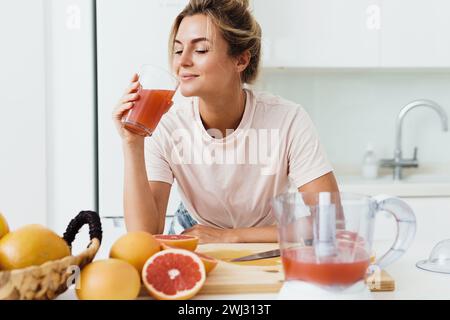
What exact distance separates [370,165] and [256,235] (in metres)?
1.58

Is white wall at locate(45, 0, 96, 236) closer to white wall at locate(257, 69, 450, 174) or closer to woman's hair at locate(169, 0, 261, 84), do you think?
woman's hair at locate(169, 0, 261, 84)

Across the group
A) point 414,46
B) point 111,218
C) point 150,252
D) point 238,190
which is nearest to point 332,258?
point 150,252

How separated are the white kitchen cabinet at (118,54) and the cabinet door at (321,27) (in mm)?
460

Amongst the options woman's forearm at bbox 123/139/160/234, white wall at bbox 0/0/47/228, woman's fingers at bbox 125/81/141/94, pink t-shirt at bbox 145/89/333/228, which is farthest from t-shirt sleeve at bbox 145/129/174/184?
white wall at bbox 0/0/47/228

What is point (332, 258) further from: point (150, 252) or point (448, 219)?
point (448, 219)

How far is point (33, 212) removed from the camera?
229 centimetres

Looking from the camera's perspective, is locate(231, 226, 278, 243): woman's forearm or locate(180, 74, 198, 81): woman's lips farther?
locate(180, 74, 198, 81): woman's lips

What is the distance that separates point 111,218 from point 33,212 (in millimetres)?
341

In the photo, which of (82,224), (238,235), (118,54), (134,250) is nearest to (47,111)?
(118,54)

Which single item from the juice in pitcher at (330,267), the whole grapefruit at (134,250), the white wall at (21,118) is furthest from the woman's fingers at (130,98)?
the white wall at (21,118)

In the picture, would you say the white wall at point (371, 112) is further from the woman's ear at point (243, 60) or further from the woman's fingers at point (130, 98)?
the woman's fingers at point (130, 98)

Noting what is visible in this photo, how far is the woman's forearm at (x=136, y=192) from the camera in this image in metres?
1.34

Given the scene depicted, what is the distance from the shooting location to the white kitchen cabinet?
225 centimetres

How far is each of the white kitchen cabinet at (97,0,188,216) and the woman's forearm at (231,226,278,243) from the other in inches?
40.9
